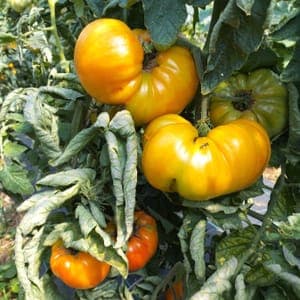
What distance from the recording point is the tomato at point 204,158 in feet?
2.78

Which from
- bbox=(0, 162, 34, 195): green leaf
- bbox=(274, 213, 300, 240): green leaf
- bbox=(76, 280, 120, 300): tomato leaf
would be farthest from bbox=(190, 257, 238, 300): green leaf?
bbox=(0, 162, 34, 195): green leaf

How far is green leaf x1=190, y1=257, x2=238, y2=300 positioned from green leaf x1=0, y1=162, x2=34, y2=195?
1.85ft

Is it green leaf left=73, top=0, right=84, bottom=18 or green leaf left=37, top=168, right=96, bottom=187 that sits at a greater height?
green leaf left=73, top=0, right=84, bottom=18

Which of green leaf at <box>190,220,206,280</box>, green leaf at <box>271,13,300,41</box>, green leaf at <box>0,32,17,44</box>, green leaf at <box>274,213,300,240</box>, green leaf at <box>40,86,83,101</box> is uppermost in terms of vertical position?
green leaf at <box>271,13,300,41</box>

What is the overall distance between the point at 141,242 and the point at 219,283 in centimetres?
26

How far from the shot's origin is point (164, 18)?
2.74 ft

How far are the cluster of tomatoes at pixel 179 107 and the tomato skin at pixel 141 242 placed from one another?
19cm

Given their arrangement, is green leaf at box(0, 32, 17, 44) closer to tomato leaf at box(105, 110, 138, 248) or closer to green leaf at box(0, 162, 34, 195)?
green leaf at box(0, 162, 34, 195)

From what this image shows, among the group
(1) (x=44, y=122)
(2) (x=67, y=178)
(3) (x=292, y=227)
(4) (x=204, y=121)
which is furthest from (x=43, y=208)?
(3) (x=292, y=227)

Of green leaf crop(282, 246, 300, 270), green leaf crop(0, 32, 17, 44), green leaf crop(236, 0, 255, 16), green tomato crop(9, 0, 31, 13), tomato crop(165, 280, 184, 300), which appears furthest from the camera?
green tomato crop(9, 0, 31, 13)

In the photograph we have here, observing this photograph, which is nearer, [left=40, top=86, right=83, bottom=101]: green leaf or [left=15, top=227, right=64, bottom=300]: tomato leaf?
[left=15, top=227, right=64, bottom=300]: tomato leaf

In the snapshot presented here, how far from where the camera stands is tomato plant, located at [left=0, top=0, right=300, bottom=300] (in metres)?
0.84

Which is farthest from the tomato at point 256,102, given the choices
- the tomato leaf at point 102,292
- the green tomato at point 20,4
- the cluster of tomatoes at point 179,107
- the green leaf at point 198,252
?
the green tomato at point 20,4

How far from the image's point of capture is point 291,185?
96cm
